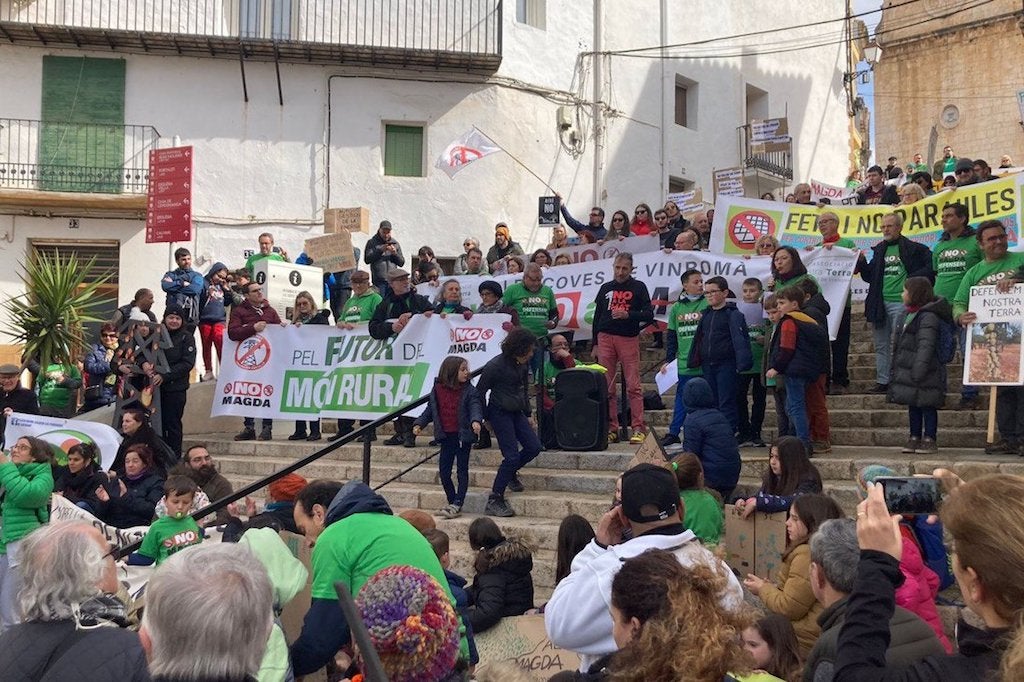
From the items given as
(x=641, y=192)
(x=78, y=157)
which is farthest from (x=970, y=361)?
(x=78, y=157)

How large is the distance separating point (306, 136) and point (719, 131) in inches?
407

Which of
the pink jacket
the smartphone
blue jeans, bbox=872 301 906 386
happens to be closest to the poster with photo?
blue jeans, bbox=872 301 906 386

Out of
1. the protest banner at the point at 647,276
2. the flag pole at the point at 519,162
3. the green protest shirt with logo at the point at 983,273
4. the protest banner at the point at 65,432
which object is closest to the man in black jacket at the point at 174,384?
the protest banner at the point at 65,432

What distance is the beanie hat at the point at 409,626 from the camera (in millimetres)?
3123

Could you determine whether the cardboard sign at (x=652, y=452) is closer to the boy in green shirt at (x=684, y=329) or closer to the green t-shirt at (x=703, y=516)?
the green t-shirt at (x=703, y=516)

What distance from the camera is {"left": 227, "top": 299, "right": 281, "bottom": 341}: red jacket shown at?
502 inches

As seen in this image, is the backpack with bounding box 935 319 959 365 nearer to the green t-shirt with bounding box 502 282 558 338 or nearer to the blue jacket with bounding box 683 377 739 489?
the blue jacket with bounding box 683 377 739 489

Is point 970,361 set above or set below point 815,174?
below

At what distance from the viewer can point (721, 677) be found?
2.59 metres

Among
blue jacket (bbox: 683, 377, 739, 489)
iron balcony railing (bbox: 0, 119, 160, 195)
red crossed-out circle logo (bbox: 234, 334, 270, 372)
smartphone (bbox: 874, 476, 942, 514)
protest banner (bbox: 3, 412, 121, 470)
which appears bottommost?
protest banner (bbox: 3, 412, 121, 470)

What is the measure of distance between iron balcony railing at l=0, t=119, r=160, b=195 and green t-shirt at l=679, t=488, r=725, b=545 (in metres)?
16.7

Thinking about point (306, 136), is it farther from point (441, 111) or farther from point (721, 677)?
point (721, 677)

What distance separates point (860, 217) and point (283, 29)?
13.2 meters

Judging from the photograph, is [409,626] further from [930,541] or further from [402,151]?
[402,151]
